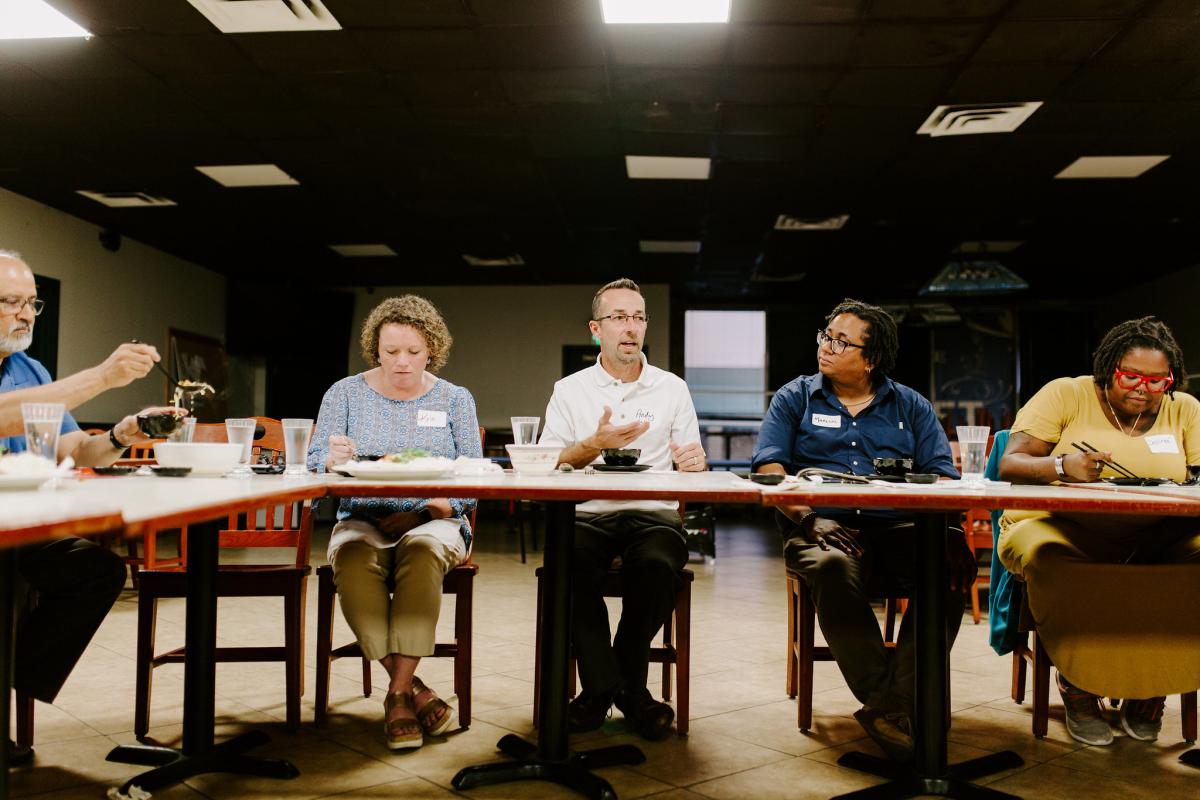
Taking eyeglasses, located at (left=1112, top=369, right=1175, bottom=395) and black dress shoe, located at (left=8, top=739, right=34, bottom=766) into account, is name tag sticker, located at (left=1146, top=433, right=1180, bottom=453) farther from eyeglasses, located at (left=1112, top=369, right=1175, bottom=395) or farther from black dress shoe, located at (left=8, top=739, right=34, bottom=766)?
black dress shoe, located at (left=8, top=739, right=34, bottom=766)

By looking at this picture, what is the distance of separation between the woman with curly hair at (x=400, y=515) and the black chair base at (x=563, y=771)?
1.05 ft

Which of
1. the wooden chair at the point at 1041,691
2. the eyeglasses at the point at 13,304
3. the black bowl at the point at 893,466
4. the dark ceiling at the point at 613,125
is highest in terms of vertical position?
the dark ceiling at the point at 613,125

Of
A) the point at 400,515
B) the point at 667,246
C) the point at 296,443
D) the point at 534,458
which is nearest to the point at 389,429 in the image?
the point at 400,515

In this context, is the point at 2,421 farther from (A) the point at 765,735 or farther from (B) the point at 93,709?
(A) the point at 765,735

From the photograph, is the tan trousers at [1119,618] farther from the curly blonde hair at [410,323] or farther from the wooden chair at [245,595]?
the wooden chair at [245,595]

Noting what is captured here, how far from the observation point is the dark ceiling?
4148mm

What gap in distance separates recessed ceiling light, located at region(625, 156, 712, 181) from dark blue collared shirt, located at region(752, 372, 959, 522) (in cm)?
364

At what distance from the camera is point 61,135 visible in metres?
5.53

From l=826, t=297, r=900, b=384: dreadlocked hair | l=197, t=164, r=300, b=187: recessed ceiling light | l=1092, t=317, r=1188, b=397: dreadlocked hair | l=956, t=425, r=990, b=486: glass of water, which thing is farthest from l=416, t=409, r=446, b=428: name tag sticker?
l=197, t=164, r=300, b=187: recessed ceiling light

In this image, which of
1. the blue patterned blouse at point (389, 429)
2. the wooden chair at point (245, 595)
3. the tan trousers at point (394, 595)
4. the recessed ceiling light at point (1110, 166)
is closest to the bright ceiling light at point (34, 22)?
the blue patterned blouse at point (389, 429)

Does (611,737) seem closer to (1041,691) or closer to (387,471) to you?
(387,471)

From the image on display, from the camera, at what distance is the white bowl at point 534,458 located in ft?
7.30

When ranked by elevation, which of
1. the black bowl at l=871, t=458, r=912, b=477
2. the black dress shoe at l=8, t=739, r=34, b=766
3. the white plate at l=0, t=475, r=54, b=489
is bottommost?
the black dress shoe at l=8, t=739, r=34, b=766

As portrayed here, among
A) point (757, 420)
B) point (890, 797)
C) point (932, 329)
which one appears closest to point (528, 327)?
point (757, 420)
